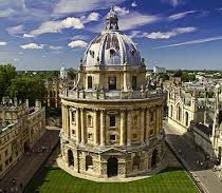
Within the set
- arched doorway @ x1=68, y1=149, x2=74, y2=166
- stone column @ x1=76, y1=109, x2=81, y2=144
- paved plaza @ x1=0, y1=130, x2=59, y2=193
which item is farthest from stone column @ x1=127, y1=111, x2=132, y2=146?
paved plaza @ x1=0, y1=130, x2=59, y2=193

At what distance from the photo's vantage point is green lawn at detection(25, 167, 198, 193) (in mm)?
40719

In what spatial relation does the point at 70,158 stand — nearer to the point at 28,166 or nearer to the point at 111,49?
the point at 28,166

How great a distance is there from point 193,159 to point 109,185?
16.6 meters

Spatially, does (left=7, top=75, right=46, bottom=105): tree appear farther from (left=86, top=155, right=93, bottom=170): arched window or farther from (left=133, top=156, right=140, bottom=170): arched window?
(left=133, top=156, right=140, bottom=170): arched window

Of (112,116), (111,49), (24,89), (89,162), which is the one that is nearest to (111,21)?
(111,49)

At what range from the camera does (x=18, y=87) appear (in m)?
72.4

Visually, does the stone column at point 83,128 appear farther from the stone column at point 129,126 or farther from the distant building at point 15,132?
the distant building at point 15,132

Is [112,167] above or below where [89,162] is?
below

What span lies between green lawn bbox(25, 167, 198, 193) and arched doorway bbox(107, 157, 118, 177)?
3.15 m

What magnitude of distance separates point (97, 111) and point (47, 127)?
34116 millimetres

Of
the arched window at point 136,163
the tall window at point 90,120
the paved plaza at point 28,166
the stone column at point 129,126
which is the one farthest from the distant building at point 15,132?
the arched window at point 136,163

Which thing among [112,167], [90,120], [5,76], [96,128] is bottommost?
[112,167]

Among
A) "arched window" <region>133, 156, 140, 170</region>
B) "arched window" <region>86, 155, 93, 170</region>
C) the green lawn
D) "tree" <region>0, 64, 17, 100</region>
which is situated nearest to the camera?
the green lawn

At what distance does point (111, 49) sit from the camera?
156ft
